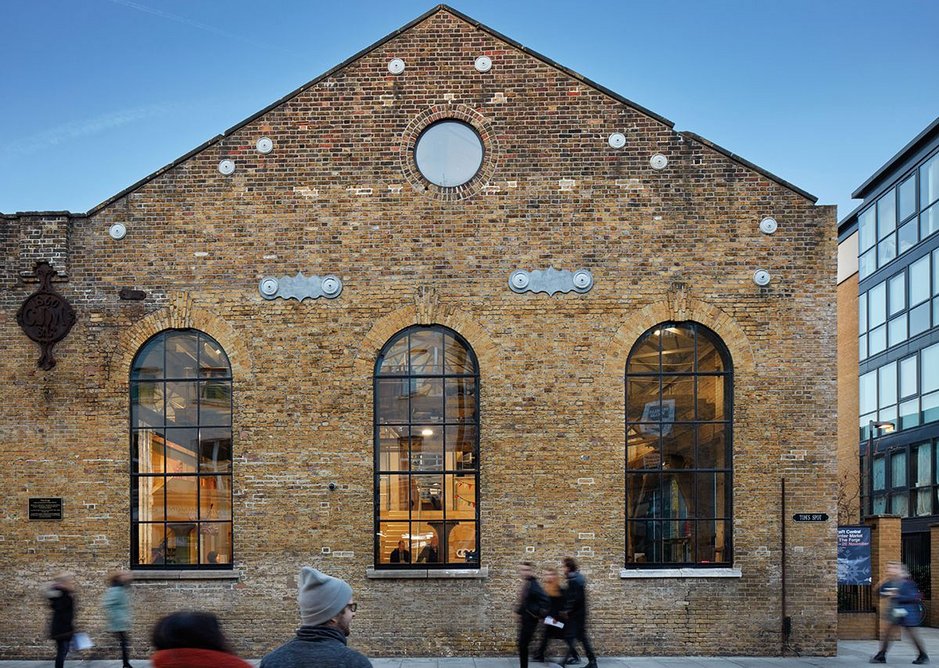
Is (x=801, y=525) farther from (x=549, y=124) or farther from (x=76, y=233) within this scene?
(x=76, y=233)

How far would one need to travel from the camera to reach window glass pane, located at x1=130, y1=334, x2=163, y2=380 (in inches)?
577

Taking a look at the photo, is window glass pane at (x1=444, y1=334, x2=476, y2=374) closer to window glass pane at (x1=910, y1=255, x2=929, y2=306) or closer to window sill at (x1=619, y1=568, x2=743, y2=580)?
window sill at (x1=619, y1=568, x2=743, y2=580)

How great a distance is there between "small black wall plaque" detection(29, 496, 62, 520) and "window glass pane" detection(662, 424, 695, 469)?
31.8ft

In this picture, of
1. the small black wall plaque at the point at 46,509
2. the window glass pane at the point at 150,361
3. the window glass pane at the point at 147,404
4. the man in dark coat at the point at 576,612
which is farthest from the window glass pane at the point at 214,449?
the man in dark coat at the point at 576,612

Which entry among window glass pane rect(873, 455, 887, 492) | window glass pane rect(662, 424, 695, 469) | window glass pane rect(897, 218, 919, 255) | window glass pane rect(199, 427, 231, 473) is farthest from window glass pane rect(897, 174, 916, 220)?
window glass pane rect(199, 427, 231, 473)

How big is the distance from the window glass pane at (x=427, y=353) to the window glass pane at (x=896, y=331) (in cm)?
1946

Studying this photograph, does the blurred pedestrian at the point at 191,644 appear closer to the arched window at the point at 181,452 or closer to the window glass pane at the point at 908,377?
the arched window at the point at 181,452

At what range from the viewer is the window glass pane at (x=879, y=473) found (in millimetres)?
29531

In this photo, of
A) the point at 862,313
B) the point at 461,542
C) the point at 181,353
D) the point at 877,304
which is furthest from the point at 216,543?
the point at 862,313

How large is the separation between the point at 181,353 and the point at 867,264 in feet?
80.2

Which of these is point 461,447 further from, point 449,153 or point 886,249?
point 886,249

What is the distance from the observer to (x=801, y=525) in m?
14.1

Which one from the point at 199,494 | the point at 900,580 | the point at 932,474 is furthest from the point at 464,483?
the point at 932,474

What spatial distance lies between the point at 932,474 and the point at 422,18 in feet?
67.0
